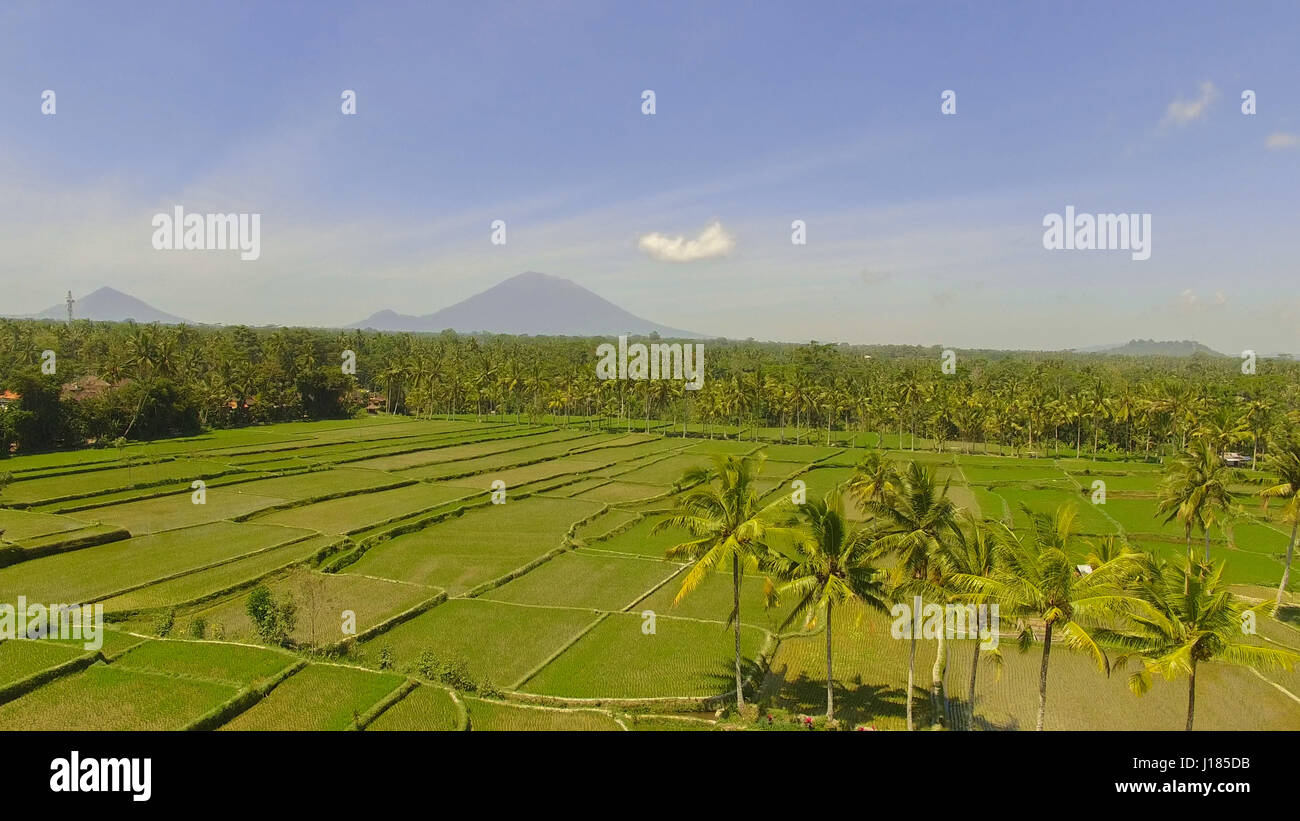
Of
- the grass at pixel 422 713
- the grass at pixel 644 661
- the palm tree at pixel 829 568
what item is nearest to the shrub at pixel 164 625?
the grass at pixel 422 713

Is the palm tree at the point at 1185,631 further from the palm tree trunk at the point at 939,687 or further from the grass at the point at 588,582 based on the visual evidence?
the grass at the point at 588,582

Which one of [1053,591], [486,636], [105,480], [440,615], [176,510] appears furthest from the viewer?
[105,480]

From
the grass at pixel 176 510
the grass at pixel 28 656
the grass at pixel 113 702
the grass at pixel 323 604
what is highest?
the grass at pixel 176 510

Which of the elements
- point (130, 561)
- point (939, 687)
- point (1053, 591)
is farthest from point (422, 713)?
point (130, 561)

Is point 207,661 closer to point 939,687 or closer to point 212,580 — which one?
point 212,580
